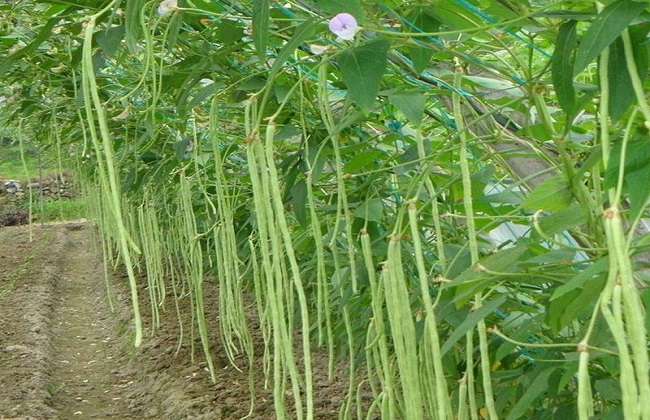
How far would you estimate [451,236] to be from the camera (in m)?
1.79

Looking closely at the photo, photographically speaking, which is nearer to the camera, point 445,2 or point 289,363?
point 289,363

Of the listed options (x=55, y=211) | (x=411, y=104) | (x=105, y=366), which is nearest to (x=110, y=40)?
(x=411, y=104)

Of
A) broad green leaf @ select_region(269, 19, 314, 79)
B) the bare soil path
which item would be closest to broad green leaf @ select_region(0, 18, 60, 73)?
broad green leaf @ select_region(269, 19, 314, 79)

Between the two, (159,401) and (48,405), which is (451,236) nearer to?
(159,401)

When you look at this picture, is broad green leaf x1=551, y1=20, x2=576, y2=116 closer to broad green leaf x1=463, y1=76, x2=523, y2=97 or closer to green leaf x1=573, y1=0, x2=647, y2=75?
green leaf x1=573, y1=0, x2=647, y2=75

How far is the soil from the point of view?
298 cm

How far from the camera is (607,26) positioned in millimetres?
733

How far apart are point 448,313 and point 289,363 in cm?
50

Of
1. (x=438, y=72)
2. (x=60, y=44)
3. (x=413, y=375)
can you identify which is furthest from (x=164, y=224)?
(x=413, y=375)

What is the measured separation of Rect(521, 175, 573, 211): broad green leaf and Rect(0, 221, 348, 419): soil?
3.71 ft

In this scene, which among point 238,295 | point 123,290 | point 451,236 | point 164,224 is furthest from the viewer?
point 123,290

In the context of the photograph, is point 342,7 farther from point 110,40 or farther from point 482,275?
point 110,40

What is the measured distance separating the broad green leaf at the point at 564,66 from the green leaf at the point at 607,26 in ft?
0.36

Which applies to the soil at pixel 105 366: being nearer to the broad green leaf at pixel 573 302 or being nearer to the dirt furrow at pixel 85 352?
the dirt furrow at pixel 85 352
